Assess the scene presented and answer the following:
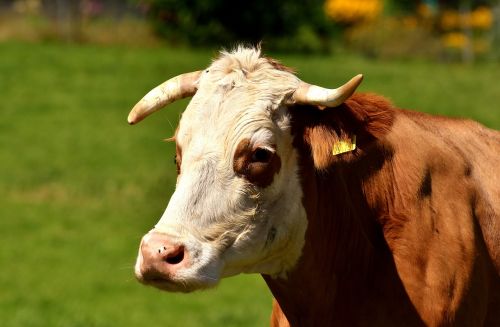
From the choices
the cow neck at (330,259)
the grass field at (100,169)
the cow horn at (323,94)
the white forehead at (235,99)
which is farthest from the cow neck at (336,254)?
the grass field at (100,169)

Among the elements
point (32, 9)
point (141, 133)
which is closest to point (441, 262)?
point (141, 133)

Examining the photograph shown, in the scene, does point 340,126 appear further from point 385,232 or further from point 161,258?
point 161,258

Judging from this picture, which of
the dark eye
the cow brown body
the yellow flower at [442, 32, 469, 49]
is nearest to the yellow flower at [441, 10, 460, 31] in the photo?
the yellow flower at [442, 32, 469, 49]

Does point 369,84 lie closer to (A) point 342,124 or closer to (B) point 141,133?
(B) point 141,133

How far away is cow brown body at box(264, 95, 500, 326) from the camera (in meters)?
5.91

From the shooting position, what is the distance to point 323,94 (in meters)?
5.70

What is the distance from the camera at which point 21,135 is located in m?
24.1

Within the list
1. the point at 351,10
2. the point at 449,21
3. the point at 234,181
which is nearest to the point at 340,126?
the point at 234,181

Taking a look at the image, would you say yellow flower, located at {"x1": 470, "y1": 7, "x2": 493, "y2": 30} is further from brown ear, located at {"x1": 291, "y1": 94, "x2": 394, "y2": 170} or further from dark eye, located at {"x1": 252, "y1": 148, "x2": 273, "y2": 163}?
dark eye, located at {"x1": 252, "y1": 148, "x2": 273, "y2": 163}

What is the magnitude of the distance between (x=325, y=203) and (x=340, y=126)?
0.45m

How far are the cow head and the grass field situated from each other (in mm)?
1117

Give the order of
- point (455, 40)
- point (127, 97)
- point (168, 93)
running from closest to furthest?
point (168, 93), point (127, 97), point (455, 40)

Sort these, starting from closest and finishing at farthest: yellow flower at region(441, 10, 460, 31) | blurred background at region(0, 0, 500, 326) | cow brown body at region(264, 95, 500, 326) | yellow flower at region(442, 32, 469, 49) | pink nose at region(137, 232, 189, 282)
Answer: pink nose at region(137, 232, 189, 282) → cow brown body at region(264, 95, 500, 326) → blurred background at region(0, 0, 500, 326) → yellow flower at region(442, 32, 469, 49) → yellow flower at region(441, 10, 460, 31)

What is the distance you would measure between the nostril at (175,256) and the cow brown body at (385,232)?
0.87 metres
